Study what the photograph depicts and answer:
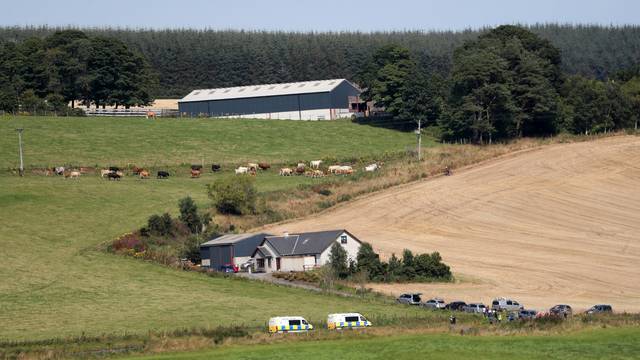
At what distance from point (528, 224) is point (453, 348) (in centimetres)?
5410

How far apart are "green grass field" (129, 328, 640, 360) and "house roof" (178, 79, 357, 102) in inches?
4885

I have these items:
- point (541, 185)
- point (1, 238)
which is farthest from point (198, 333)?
point (541, 185)

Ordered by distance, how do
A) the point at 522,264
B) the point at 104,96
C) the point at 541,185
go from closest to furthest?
1. the point at 522,264
2. the point at 541,185
3. the point at 104,96

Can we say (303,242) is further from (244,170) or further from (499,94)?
(499,94)

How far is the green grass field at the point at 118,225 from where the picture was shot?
73.1m

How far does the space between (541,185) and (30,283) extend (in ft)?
180

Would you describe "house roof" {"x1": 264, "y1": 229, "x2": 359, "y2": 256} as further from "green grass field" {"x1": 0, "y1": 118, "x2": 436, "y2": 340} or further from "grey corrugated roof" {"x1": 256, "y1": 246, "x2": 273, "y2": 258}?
"green grass field" {"x1": 0, "y1": 118, "x2": 436, "y2": 340}

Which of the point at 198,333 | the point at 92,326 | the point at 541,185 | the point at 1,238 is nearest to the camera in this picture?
the point at 198,333

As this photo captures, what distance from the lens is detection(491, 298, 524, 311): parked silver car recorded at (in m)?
74.8

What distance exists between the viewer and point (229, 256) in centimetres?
9569

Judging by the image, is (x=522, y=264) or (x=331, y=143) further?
(x=331, y=143)

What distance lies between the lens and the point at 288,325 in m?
63.2

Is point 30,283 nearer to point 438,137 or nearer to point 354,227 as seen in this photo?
Answer: point 354,227

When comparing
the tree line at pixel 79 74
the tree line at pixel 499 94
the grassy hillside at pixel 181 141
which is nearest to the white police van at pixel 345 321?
the grassy hillside at pixel 181 141
